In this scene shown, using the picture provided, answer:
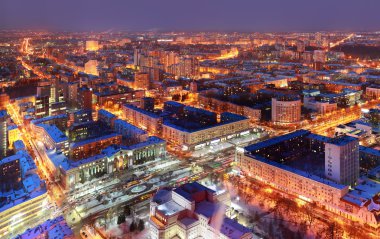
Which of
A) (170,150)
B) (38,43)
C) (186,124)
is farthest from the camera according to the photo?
(38,43)

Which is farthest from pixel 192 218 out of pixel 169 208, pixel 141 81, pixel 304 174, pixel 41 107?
pixel 141 81

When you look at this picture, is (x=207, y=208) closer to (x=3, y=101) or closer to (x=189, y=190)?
(x=189, y=190)

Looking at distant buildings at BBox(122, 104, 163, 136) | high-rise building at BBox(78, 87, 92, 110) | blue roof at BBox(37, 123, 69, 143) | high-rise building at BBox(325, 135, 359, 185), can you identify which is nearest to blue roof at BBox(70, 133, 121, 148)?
blue roof at BBox(37, 123, 69, 143)

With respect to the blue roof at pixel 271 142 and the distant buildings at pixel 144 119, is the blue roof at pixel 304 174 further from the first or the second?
the distant buildings at pixel 144 119

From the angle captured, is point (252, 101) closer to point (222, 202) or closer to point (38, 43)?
point (222, 202)

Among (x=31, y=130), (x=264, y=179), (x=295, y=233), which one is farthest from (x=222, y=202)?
(x=31, y=130)
